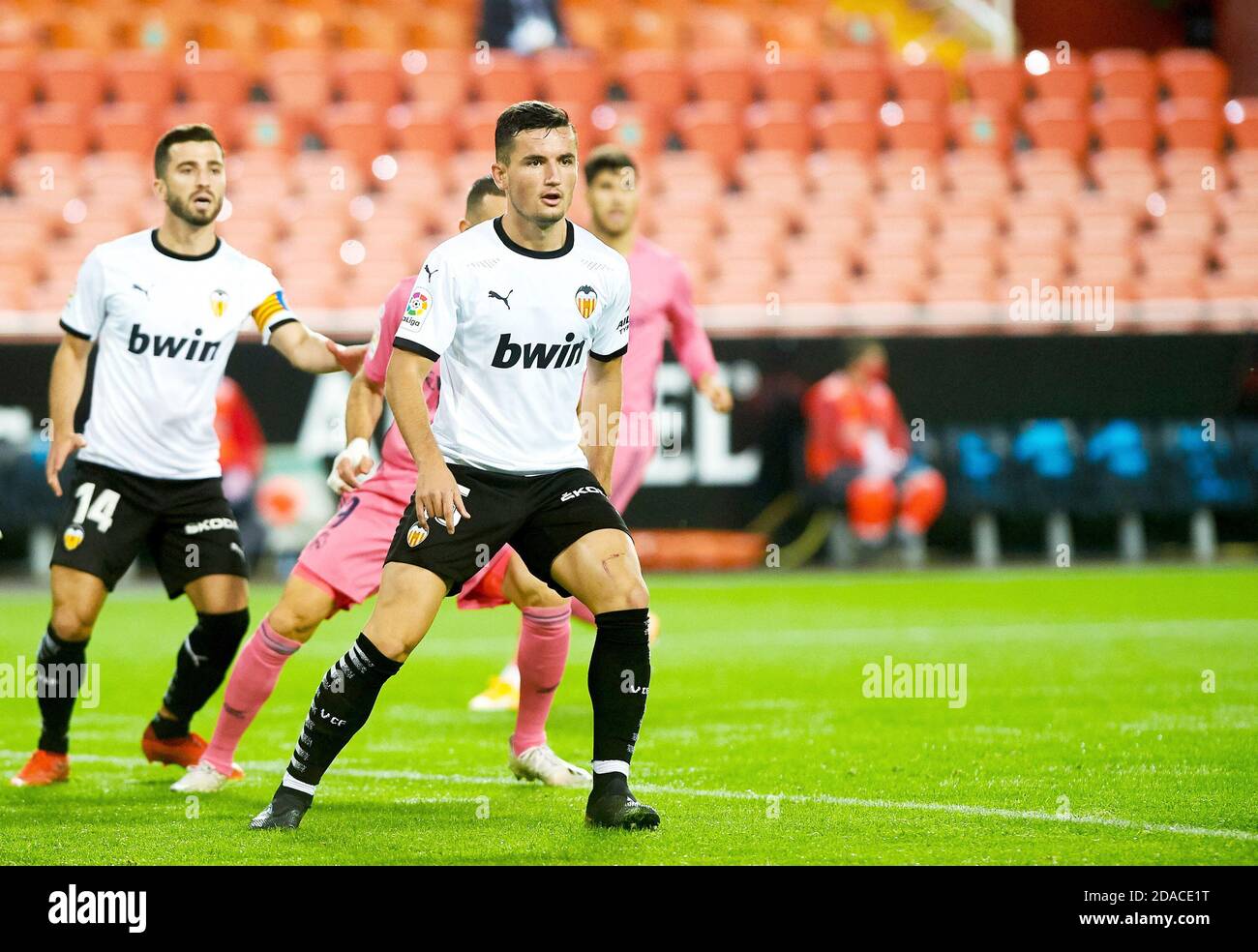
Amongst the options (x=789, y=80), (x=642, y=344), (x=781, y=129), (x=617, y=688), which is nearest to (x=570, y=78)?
(x=781, y=129)

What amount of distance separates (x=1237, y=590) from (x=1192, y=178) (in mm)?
8072

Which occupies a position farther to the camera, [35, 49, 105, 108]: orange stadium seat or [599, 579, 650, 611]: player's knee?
[35, 49, 105, 108]: orange stadium seat

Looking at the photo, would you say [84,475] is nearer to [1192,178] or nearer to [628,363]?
[628,363]

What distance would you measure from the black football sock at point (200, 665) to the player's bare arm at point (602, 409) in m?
1.62

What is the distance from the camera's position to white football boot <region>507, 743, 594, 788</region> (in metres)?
6.16

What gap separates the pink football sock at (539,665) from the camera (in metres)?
6.34

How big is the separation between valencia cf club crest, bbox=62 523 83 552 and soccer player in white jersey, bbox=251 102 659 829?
156 centimetres

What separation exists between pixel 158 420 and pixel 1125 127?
16.8 m

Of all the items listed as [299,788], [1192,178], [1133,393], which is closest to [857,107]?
[1192,178]

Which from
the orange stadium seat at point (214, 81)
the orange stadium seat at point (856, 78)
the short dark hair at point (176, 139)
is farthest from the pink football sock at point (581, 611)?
the orange stadium seat at point (856, 78)

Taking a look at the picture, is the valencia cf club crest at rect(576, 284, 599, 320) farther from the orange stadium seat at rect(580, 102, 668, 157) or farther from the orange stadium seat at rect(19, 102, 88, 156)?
the orange stadium seat at rect(19, 102, 88, 156)

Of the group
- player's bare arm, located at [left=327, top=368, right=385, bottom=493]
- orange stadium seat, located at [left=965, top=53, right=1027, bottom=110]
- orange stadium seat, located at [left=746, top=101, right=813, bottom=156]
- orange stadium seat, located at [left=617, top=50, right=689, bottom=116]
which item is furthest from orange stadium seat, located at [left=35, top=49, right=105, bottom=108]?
player's bare arm, located at [left=327, top=368, right=385, bottom=493]

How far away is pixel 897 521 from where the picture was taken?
15.9m
